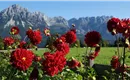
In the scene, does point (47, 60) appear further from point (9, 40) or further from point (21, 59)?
point (9, 40)

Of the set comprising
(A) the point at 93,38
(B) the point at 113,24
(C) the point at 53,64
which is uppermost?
(B) the point at 113,24

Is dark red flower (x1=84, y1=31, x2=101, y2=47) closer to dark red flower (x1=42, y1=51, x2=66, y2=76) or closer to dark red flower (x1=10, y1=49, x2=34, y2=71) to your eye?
dark red flower (x1=42, y1=51, x2=66, y2=76)

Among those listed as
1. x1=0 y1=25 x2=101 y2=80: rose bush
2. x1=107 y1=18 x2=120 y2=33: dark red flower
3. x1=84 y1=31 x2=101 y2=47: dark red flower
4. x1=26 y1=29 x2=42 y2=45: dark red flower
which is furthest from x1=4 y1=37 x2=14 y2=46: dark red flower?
x1=107 y1=18 x2=120 y2=33: dark red flower

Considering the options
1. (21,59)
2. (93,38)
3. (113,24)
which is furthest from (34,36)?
(21,59)

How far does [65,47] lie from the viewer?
15.2 ft

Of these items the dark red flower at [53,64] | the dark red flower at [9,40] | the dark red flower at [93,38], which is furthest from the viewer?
the dark red flower at [9,40]

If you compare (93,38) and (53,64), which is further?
(93,38)

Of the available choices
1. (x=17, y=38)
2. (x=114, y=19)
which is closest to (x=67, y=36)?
(x=114, y=19)

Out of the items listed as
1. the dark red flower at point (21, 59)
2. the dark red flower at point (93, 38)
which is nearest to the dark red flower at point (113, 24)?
the dark red flower at point (93, 38)

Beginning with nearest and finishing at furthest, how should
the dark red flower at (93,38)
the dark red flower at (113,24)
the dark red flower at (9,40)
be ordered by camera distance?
the dark red flower at (113,24)
the dark red flower at (93,38)
the dark red flower at (9,40)

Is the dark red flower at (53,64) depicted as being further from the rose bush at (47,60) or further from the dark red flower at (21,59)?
the dark red flower at (21,59)

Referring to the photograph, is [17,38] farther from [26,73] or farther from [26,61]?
[26,61]

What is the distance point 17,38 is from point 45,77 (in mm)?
3655

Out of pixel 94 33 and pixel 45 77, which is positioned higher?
pixel 94 33
